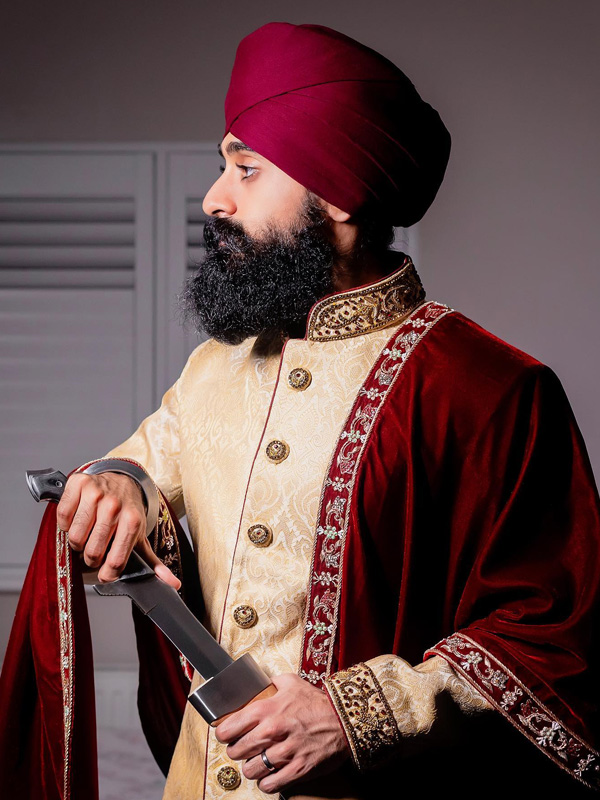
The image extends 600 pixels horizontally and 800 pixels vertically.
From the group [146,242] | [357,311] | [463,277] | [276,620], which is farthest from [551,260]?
[276,620]

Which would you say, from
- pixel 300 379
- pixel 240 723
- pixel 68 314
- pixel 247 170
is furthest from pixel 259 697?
pixel 68 314

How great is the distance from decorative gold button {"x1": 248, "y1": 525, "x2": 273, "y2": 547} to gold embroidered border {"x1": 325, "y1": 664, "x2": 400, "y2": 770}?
0.63 feet

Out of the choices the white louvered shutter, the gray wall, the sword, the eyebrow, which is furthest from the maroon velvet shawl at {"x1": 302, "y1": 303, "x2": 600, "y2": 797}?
the white louvered shutter

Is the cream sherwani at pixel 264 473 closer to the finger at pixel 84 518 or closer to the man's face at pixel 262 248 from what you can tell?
the man's face at pixel 262 248

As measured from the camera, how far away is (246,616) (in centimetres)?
99

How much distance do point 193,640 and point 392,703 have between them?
0.21 meters

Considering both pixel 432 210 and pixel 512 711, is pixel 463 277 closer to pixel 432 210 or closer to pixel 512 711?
pixel 432 210

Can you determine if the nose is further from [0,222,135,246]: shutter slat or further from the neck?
[0,222,135,246]: shutter slat

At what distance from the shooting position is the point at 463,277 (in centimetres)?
257

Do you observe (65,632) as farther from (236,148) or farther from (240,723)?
(236,148)

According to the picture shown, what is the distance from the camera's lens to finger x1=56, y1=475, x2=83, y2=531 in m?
0.94

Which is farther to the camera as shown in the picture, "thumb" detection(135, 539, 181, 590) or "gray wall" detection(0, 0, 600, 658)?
"gray wall" detection(0, 0, 600, 658)

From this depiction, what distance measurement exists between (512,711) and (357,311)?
0.48 metres

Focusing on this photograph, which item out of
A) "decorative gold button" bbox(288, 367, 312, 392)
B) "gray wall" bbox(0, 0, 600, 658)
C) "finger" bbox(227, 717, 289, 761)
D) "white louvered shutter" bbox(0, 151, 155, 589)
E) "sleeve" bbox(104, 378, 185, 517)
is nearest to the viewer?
"finger" bbox(227, 717, 289, 761)
